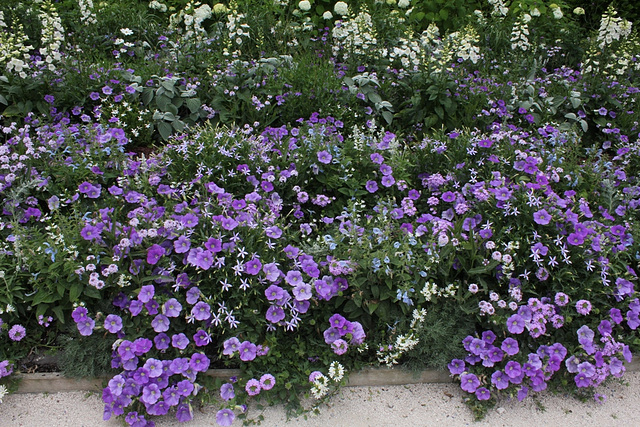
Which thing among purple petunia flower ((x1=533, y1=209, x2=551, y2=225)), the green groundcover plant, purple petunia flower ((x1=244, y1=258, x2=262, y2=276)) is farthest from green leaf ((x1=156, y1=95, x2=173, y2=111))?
purple petunia flower ((x1=533, y1=209, x2=551, y2=225))

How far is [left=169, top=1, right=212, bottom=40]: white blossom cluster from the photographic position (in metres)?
5.28

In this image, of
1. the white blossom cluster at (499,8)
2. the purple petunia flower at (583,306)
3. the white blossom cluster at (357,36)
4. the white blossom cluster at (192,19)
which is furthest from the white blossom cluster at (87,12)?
the purple petunia flower at (583,306)

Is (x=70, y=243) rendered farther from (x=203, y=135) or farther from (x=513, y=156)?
(x=513, y=156)

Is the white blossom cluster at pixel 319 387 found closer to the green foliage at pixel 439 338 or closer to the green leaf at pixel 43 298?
the green foliage at pixel 439 338

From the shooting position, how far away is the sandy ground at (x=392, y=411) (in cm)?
243

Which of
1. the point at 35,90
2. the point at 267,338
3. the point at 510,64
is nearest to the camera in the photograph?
the point at 267,338

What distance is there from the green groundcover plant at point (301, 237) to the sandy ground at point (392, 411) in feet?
0.24

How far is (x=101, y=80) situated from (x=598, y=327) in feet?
12.3

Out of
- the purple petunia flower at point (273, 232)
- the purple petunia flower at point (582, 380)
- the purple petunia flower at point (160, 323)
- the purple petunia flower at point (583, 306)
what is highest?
the purple petunia flower at point (273, 232)

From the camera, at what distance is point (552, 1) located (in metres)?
6.37

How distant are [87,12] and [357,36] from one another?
2586mm

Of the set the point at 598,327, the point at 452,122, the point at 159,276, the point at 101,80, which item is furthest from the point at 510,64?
the point at 159,276

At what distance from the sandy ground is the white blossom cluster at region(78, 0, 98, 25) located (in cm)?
383

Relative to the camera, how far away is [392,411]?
98.8 inches
